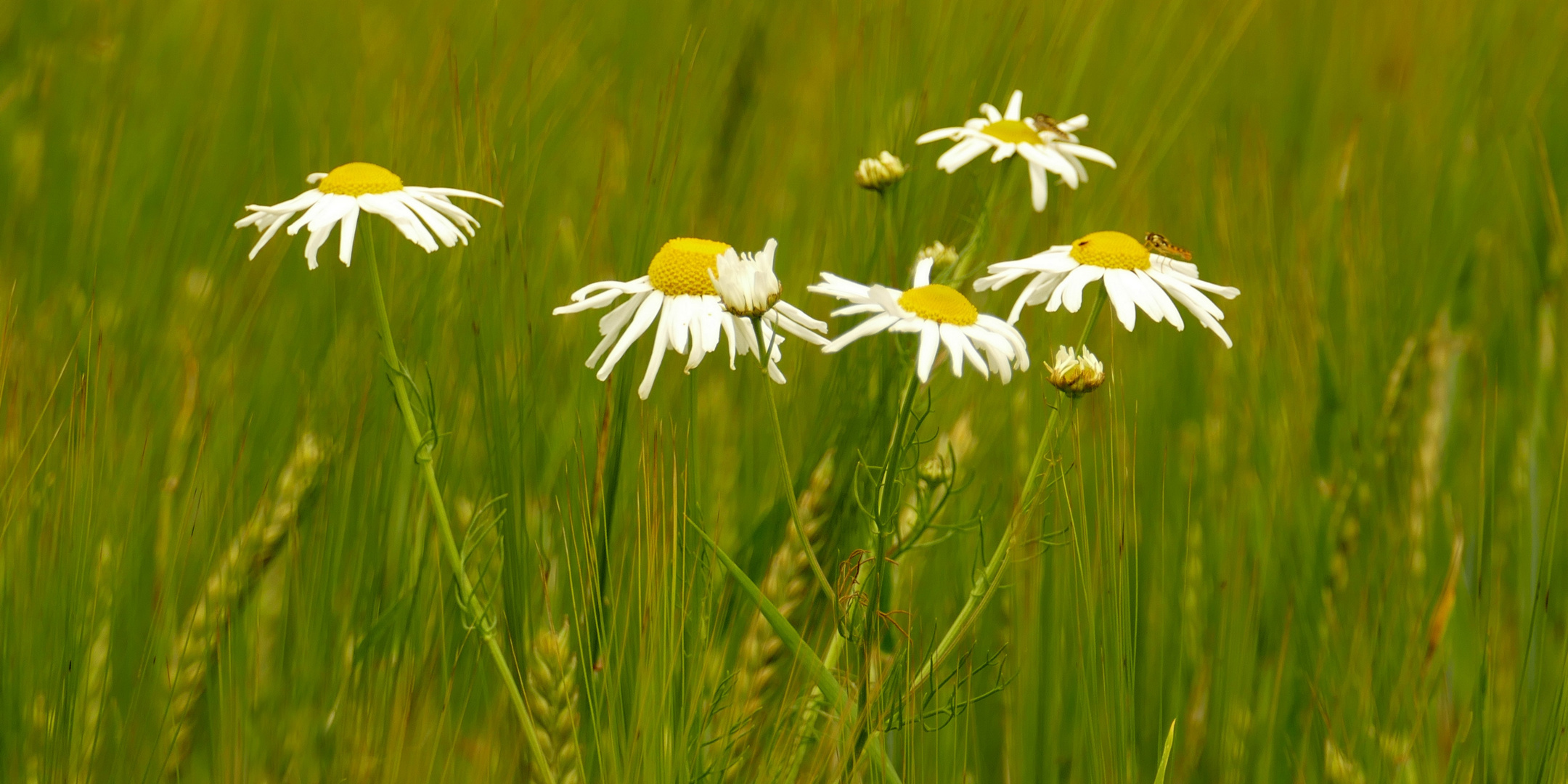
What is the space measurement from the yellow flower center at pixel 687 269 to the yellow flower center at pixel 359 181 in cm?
19

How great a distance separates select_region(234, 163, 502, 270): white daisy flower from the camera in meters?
0.67

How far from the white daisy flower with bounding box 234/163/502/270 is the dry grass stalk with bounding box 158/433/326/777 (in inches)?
7.7

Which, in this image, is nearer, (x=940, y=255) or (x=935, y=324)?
(x=935, y=324)

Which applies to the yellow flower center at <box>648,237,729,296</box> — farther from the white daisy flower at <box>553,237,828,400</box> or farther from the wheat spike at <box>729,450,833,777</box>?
the wheat spike at <box>729,450,833,777</box>

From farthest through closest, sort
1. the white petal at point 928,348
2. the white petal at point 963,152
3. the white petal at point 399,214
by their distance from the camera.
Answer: the white petal at point 963,152 → the white petal at point 399,214 → the white petal at point 928,348

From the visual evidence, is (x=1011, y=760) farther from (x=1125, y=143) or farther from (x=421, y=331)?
(x=1125, y=143)

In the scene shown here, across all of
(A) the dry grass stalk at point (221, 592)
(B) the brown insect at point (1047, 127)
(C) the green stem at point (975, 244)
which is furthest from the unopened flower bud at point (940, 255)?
(A) the dry grass stalk at point (221, 592)

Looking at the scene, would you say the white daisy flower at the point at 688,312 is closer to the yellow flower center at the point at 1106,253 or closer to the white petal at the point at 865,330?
the white petal at the point at 865,330

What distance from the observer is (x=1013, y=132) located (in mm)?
910

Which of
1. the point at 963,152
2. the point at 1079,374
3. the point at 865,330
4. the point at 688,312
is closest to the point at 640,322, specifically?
the point at 688,312

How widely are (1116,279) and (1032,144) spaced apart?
0.89 feet

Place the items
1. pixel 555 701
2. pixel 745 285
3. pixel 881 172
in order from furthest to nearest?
pixel 881 172, pixel 555 701, pixel 745 285

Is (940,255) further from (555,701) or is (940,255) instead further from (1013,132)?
(555,701)

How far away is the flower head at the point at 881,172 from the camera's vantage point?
2.84 feet
